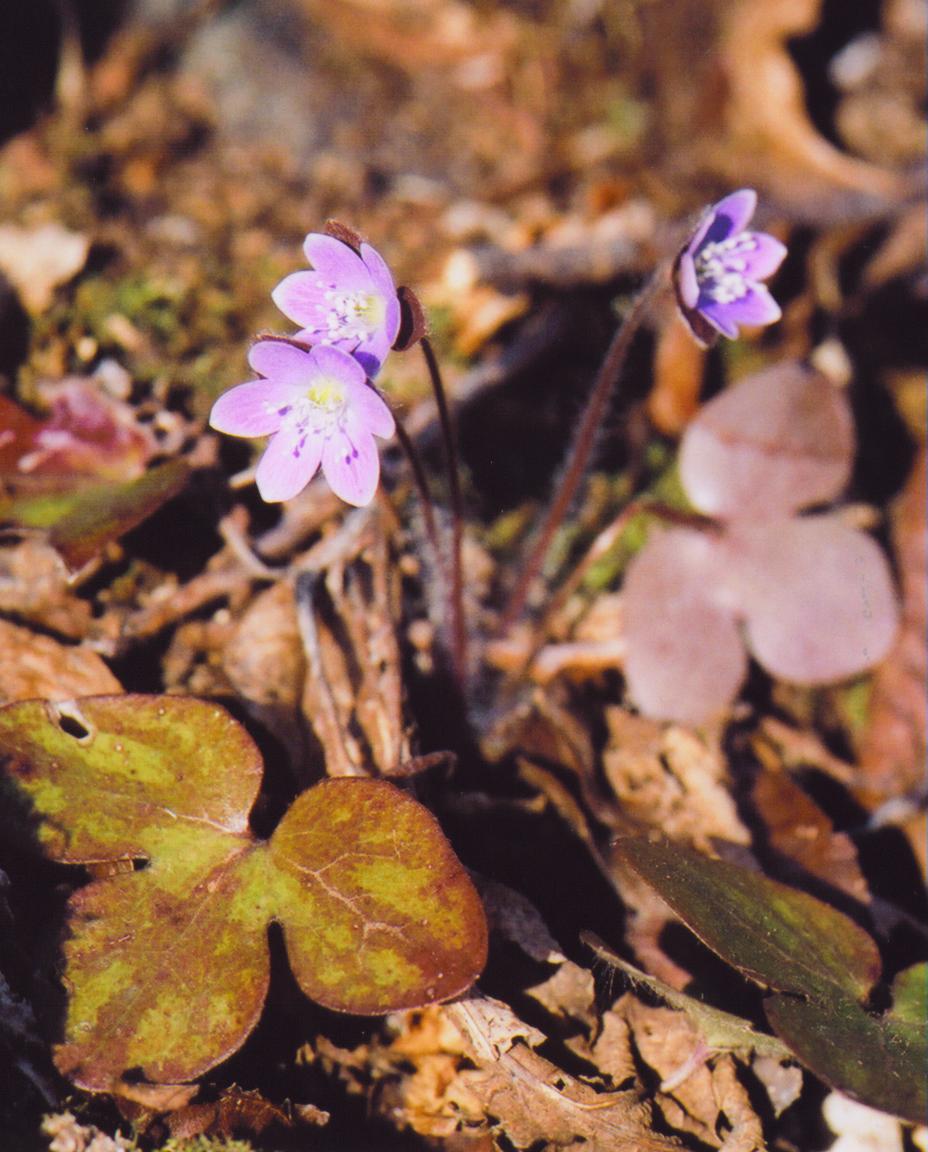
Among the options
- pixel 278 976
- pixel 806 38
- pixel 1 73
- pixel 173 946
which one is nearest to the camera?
pixel 173 946

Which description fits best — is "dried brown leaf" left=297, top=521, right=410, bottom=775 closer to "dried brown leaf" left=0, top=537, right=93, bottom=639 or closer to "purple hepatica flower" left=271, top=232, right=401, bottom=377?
"dried brown leaf" left=0, top=537, right=93, bottom=639

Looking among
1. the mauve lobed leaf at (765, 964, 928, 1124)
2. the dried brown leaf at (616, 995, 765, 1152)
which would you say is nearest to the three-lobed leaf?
the mauve lobed leaf at (765, 964, 928, 1124)

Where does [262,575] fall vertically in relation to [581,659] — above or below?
above

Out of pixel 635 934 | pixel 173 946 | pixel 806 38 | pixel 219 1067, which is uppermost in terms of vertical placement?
pixel 806 38

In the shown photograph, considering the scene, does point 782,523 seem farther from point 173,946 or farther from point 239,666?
point 173,946

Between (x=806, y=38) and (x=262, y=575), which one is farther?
(x=806, y=38)

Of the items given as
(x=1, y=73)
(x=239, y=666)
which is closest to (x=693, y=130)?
(x=1, y=73)

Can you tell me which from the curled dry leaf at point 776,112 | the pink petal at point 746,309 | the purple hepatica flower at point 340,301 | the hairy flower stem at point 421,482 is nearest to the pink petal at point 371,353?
the purple hepatica flower at point 340,301

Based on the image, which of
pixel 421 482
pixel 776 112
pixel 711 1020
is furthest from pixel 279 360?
pixel 776 112
